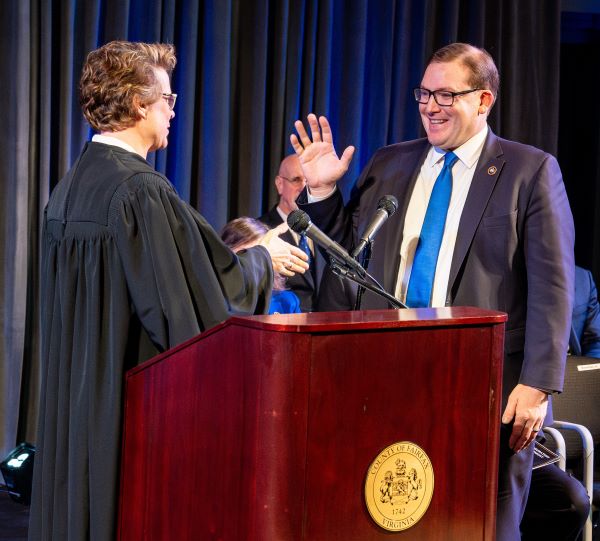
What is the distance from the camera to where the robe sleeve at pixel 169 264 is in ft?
6.49

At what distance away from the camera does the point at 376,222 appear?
2096mm

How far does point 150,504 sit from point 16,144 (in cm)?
311

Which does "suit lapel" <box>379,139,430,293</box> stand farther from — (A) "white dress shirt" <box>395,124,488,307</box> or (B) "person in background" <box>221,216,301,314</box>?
(B) "person in background" <box>221,216,301,314</box>

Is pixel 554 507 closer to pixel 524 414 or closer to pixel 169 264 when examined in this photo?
pixel 524 414

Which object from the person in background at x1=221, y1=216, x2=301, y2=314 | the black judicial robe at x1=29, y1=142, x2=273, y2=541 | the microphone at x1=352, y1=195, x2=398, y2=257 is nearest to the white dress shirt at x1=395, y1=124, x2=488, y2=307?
the microphone at x1=352, y1=195, x2=398, y2=257

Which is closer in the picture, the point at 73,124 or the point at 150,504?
the point at 150,504

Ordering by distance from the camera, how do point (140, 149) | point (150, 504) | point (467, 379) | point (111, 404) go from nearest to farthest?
point (467, 379)
point (150, 504)
point (111, 404)
point (140, 149)

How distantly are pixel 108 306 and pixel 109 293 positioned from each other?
0.03m

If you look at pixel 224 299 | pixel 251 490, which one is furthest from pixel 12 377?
pixel 251 490

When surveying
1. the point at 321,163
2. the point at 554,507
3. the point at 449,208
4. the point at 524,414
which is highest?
the point at 321,163

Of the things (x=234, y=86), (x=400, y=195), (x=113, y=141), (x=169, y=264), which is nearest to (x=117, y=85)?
(x=113, y=141)

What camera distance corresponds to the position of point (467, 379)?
5.00 ft

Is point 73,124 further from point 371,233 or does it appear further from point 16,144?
point 371,233

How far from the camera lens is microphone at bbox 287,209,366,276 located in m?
1.87
